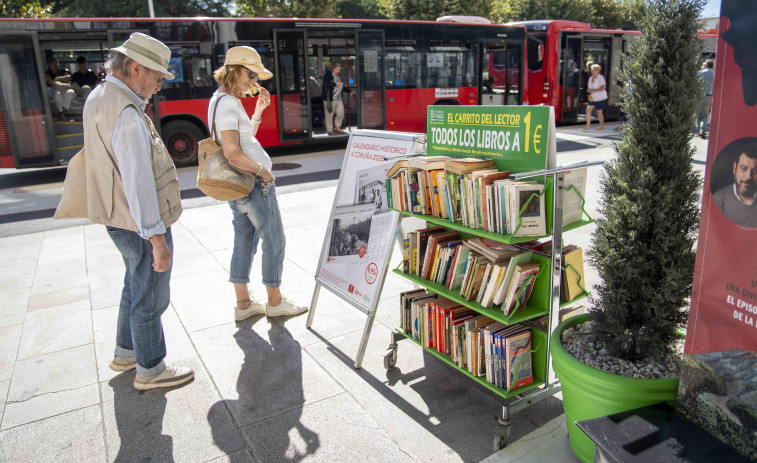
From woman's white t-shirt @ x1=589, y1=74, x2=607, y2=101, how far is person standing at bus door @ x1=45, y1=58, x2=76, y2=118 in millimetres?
12097

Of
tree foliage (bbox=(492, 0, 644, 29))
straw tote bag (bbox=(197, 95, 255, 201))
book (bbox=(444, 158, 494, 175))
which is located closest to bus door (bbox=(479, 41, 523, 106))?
straw tote bag (bbox=(197, 95, 255, 201))

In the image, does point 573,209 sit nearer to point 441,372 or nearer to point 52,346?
point 441,372

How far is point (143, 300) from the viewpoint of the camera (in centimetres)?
312

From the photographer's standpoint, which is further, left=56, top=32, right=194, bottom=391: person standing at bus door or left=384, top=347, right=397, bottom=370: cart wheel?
left=384, top=347, right=397, bottom=370: cart wheel

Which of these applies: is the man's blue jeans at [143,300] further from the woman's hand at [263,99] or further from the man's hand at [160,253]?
the woman's hand at [263,99]

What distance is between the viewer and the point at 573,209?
280cm

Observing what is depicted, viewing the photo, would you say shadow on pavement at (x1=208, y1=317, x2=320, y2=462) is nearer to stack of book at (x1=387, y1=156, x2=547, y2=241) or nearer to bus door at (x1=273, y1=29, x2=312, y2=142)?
stack of book at (x1=387, y1=156, x2=547, y2=241)

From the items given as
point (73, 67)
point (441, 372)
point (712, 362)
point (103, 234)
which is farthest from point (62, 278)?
point (73, 67)

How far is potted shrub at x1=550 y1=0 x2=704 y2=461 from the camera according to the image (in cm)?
220

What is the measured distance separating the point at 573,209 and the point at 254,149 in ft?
7.15

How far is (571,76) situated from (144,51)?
50.9 feet

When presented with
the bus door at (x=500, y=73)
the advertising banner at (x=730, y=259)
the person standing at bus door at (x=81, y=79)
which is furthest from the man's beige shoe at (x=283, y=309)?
the bus door at (x=500, y=73)

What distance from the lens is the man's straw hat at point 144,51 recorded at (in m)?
2.79

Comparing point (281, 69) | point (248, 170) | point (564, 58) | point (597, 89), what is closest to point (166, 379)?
point (248, 170)
